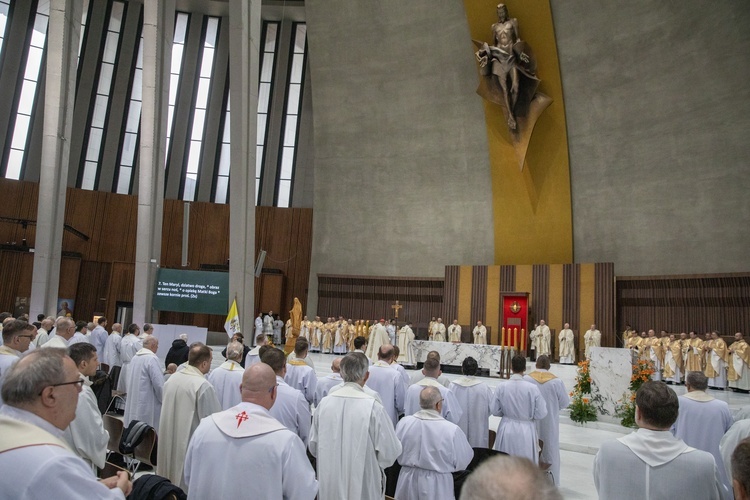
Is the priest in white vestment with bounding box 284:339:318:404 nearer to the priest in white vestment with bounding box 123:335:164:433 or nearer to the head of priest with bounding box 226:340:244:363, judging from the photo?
the head of priest with bounding box 226:340:244:363

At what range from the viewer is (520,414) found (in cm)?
569

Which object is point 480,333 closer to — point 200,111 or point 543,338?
point 543,338

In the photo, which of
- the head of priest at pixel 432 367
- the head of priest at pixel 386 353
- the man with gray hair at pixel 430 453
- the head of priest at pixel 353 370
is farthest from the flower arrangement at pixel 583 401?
the head of priest at pixel 353 370

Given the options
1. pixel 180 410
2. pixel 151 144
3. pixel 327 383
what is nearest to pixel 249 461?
pixel 180 410

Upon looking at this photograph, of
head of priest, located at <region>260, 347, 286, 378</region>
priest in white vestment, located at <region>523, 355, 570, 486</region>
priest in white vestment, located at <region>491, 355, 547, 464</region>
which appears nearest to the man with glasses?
head of priest, located at <region>260, 347, 286, 378</region>

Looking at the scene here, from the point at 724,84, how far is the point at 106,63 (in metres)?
24.0

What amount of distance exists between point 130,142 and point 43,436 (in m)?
26.9

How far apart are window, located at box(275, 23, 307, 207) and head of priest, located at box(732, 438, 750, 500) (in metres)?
25.3

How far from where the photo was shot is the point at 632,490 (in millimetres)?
2768

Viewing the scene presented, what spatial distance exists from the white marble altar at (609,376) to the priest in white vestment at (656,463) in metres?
6.88

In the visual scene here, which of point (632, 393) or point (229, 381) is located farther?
point (632, 393)

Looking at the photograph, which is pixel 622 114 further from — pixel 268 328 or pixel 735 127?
pixel 268 328

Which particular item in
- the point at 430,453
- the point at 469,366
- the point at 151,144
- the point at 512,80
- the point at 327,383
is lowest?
the point at 430,453

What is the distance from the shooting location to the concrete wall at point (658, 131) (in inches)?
631
